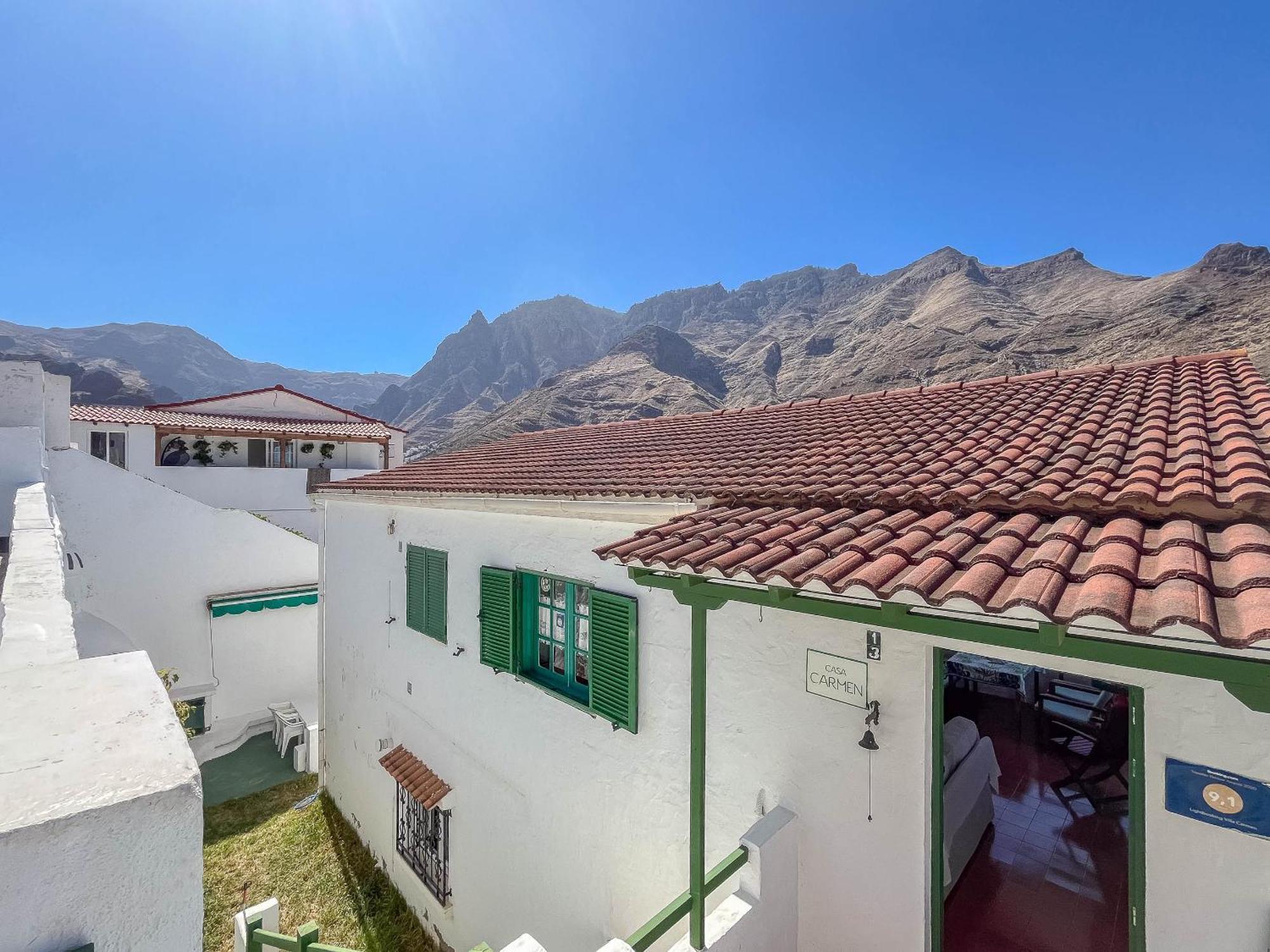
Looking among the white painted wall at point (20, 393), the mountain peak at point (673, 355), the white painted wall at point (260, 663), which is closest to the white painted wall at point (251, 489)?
the white painted wall at point (260, 663)

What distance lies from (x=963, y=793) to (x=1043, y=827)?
5.48ft

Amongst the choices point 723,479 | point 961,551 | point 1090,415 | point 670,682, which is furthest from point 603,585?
point 1090,415

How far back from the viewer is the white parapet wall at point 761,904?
4.30m

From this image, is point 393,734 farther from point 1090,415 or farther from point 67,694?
point 1090,415

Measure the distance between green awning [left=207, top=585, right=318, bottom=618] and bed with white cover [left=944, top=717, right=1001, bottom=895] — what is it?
17.9 m

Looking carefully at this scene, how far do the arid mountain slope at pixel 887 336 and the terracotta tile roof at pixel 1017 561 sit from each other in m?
43.6

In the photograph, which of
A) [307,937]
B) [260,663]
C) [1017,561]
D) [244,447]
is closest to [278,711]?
[260,663]

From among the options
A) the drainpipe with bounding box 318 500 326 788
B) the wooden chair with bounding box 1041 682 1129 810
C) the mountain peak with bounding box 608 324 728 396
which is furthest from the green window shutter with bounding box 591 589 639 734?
the mountain peak with bounding box 608 324 728 396

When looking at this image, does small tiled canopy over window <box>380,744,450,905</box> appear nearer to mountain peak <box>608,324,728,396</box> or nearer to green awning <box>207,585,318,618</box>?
green awning <box>207,585,318,618</box>

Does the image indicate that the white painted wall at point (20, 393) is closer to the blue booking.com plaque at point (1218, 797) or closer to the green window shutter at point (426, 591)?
the green window shutter at point (426, 591)

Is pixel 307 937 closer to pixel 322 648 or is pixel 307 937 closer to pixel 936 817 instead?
pixel 936 817

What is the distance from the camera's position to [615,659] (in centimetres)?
651

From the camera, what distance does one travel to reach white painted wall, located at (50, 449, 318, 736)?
597 inches

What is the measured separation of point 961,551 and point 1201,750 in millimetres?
1822
